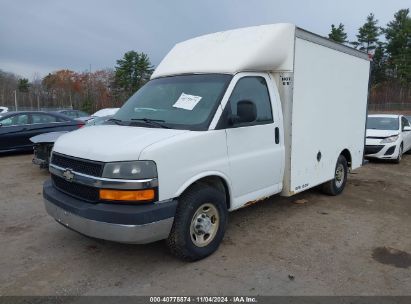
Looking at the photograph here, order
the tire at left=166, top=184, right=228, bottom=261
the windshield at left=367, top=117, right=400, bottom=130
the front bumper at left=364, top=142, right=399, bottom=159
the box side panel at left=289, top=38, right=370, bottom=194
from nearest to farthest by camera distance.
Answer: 1. the tire at left=166, top=184, right=228, bottom=261
2. the box side panel at left=289, top=38, right=370, bottom=194
3. the front bumper at left=364, top=142, right=399, bottom=159
4. the windshield at left=367, top=117, right=400, bottom=130

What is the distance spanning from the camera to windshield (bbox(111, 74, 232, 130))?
4348mm

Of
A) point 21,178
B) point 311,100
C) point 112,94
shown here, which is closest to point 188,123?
point 311,100

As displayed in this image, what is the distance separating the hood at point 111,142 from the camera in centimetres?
368

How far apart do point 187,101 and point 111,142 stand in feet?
3.68

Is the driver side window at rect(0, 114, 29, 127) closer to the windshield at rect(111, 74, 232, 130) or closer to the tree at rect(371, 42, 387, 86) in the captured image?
the windshield at rect(111, 74, 232, 130)

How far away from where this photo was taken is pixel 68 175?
406 cm

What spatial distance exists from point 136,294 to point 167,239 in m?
0.65

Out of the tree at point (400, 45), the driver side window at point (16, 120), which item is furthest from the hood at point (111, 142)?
the tree at point (400, 45)

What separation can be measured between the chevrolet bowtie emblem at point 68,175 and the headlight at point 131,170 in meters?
0.57

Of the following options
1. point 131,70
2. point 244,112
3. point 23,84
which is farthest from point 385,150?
point 23,84

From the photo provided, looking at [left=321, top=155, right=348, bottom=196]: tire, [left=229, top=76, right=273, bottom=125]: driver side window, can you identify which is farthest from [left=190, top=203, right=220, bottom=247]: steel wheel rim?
[left=321, top=155, right=348, bottom=196]: tire

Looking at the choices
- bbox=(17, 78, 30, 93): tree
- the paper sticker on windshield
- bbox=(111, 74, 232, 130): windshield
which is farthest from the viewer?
bbox=(17, 78, 30, 93): tree

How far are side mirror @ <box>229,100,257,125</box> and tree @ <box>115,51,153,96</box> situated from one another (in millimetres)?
51629

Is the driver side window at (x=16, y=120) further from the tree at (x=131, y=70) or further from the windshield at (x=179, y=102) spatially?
the tree at (x=131, y=70)
